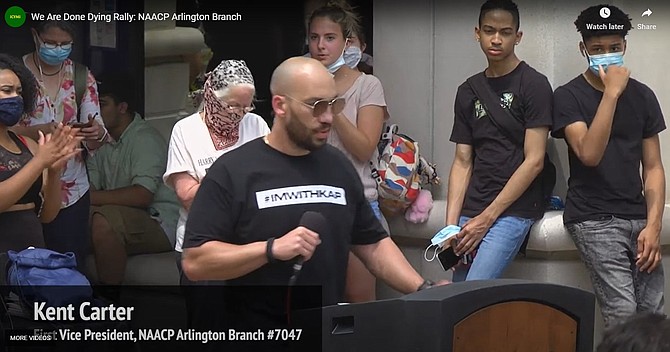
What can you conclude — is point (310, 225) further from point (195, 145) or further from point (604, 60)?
point (604, 60)

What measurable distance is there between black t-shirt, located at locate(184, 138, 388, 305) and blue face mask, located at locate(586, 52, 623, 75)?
1.37 meters

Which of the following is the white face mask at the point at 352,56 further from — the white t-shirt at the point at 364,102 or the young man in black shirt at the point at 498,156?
the young man in black shirt at the point at 498,156

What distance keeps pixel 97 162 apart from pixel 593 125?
2.11m

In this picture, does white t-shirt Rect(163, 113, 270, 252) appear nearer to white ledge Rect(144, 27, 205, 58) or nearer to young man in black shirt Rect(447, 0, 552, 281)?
white ledge Rect(144, 27, 205, 58)

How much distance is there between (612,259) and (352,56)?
1.43m

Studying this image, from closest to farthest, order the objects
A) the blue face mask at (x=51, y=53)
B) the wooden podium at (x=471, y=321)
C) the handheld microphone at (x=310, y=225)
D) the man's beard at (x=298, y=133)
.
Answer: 1. the wooden podium at (x=471, y=321)
2. the handheld microphone at (x=310, y=225)
3. the man's beard at (x=298, y=133)
4. the blue face mask at (x=51, y=53)

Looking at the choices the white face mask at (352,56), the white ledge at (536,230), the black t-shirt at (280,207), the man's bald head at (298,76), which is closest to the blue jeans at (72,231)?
the black t-shirt at (280,207)

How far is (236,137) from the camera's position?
193 inches

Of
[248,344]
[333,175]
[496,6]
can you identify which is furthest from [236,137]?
[496,6]

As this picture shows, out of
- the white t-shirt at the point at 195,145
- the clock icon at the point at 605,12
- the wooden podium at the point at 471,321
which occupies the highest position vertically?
the clock icon at the point at 605,12

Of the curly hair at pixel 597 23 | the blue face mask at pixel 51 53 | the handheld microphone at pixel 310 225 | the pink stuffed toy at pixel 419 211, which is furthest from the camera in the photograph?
the pink stuffed toy at pixel 419 211

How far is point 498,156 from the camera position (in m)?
5.31

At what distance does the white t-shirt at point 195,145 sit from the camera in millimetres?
4852

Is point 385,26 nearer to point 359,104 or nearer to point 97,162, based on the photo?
point 359,104
